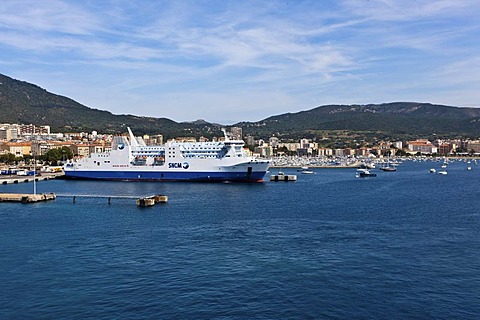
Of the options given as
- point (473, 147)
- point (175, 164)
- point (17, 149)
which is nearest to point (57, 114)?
point (17, 149)

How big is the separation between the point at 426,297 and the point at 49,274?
1214 centimetres

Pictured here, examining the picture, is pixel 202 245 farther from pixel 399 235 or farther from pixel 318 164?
pixel 318 164

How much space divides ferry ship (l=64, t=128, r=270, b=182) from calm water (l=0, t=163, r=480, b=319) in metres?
17.3

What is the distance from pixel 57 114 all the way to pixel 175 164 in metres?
140

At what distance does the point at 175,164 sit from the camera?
53469 mm

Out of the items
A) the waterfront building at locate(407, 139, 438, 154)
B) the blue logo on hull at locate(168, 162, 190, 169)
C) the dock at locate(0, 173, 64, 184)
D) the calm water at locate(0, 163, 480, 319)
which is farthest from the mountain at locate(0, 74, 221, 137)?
the calm water at locate(0, 163, 480, 319)

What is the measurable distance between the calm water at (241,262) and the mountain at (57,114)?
13565cm

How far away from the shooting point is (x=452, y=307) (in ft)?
45.5

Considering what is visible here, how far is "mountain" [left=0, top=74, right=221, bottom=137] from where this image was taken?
167875 mm

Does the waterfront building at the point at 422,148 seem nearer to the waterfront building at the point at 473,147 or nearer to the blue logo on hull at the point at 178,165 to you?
the waterfront building at the point at 473,147

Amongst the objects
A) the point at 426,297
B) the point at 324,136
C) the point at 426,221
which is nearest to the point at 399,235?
the point at 426,221

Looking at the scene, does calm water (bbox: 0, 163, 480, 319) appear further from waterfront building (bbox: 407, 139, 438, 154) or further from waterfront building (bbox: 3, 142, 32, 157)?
waterfront building (bbox: 407, 139, 438, 154)

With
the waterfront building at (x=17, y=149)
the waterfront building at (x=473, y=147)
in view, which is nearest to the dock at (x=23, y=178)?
the waterfront building at (x=17, y=149)

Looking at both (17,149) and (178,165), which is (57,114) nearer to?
(17,149)
